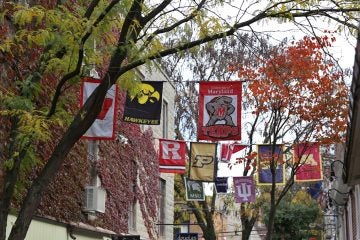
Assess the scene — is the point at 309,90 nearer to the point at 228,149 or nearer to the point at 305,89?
the point at 305,89

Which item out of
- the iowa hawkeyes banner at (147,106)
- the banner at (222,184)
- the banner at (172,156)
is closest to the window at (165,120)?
the banner at (172,156)

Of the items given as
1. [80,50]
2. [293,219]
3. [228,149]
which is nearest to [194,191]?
[228,149]

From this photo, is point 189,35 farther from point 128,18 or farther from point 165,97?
point 165,97

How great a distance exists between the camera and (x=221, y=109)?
51.1ft

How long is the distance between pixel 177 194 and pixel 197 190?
9297 mm

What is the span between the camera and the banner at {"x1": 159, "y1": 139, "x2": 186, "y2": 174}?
21.2 m

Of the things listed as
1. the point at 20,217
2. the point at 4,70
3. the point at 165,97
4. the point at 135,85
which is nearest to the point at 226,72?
the point at 165,97

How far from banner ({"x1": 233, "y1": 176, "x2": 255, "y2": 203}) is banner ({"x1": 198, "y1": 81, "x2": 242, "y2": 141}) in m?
9.77

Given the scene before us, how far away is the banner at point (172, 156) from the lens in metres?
21.2

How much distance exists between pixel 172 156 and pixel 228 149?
4242 millimetres

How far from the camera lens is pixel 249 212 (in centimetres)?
2942

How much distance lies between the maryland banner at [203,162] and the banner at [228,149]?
113 inches

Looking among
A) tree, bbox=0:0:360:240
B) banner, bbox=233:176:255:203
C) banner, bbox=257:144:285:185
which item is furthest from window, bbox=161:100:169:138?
tree, bbox=0:0:360:240

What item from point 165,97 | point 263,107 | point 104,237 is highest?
point 165,97
